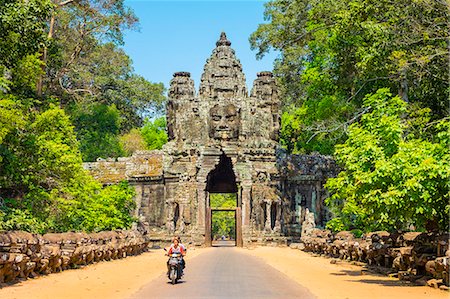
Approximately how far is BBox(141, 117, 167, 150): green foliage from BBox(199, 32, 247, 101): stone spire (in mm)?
28999

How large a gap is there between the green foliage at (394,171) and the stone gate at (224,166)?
2069 cm

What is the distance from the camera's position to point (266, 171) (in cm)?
3878

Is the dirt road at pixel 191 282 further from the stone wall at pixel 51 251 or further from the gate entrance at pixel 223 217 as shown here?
the gate entrance at pixel 223 217

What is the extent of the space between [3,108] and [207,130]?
20759mm

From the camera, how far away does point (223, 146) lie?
3894 cm

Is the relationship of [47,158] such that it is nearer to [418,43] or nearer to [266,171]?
[418,43]

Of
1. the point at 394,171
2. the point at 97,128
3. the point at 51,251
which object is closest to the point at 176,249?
the point at 51,251

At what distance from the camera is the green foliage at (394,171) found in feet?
46.4

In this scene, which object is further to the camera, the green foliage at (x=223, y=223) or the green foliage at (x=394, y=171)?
the green foliage at (x=223, y=223)

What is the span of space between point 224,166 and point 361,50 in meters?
20.5

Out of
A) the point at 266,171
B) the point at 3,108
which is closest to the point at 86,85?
the point at 266,171

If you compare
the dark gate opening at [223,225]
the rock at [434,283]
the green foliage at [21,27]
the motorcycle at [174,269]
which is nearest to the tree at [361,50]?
the rock at [434,283]

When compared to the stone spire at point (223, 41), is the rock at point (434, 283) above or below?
below

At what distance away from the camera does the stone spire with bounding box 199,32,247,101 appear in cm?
3962
